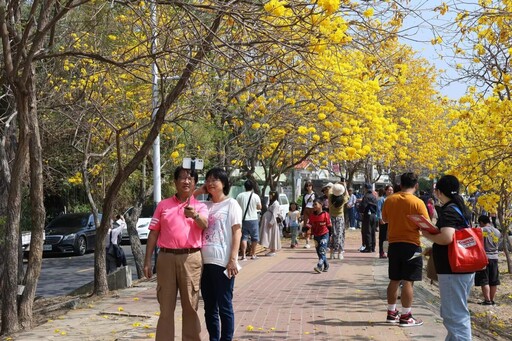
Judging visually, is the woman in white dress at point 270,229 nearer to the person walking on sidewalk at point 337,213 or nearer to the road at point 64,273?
the person walking on sidewalk at point 337,213

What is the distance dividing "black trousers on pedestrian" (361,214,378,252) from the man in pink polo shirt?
12.0 m

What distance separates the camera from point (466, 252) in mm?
6355

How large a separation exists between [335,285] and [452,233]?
5801 millimetres

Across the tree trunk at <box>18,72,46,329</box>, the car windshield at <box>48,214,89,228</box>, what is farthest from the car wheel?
the tree trunk at <box>18,72,46,329</box>

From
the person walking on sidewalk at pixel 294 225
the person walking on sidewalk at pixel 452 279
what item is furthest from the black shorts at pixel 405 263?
the person walking on sidewalk at pixel 294 225

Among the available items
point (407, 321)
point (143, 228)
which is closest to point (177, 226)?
point (407, 321)

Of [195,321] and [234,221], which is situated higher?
[234,221]

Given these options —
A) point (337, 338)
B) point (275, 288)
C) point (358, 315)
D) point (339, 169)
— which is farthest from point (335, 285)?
point (339, 169)

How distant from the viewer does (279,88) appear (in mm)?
17062

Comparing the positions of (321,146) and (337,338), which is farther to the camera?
(321,146)

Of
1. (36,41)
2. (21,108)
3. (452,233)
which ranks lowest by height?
(452,233)

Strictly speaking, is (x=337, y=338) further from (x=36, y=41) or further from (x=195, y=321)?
(x=36, y=41)

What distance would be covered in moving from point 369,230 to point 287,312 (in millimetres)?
9653

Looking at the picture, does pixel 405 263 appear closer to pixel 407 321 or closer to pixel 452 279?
pixel 407 321
